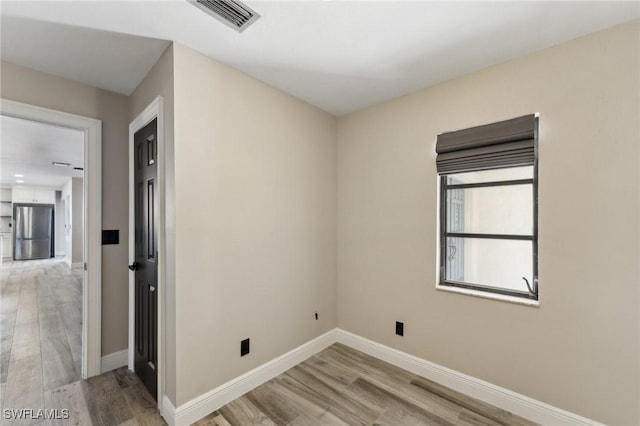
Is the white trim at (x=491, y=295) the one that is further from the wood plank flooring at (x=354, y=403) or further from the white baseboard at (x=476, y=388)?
the wood plank flooring at (x=354, y=403)

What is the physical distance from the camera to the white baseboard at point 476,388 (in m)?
1.81

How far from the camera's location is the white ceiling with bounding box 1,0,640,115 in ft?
4.98

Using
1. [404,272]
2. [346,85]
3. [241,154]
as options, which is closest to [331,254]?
[404,272]

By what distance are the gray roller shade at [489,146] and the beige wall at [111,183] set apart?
2895 mm

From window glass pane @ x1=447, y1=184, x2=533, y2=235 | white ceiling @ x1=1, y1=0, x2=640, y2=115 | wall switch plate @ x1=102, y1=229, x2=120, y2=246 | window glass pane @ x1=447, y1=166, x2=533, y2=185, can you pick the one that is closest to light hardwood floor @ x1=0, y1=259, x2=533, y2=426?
wall switch plate @ x1=102, y1=229, x2=120, y2=246

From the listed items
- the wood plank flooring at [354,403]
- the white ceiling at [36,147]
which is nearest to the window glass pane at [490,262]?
the wood plank flooring at [354,403]

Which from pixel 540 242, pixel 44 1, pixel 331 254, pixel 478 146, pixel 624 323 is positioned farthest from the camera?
pixel 331 254

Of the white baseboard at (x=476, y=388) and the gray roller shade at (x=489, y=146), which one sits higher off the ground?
the gray roller shade at (x=489, y=146)

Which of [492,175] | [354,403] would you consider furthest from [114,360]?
[492,175]

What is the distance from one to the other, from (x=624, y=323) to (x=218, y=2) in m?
2.94

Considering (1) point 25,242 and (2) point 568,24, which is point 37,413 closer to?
(2) point 568,24

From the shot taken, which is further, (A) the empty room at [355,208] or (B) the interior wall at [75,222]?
(B) the interior wall at [75,222]

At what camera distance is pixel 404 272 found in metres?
2.57

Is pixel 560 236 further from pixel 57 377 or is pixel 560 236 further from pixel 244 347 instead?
pixel 57 377
